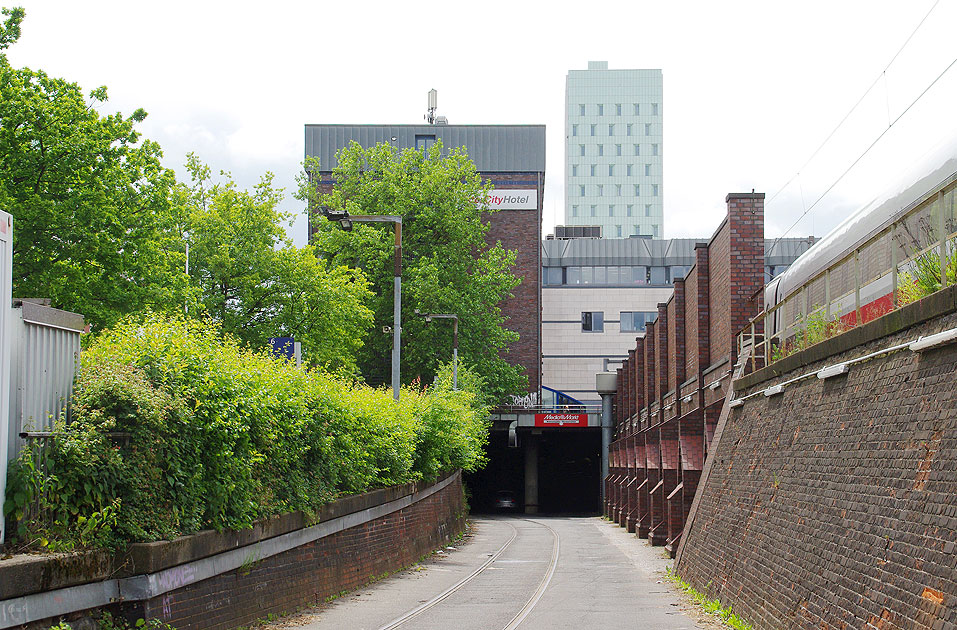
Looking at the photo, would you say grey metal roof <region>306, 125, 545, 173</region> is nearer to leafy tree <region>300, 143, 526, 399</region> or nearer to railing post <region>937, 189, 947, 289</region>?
leafy tree <region>300, 143, 526, 399</region>

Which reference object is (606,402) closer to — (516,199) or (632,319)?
(516,199)

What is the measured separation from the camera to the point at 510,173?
66062 millimetres

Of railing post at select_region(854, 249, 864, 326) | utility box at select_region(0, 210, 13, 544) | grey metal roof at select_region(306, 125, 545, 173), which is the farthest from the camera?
grey metal roof at select_region(306, 125, 545, 173)

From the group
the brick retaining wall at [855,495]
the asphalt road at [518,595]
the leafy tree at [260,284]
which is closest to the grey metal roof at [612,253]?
the leafy tree at [260,284]

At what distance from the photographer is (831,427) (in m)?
10.8

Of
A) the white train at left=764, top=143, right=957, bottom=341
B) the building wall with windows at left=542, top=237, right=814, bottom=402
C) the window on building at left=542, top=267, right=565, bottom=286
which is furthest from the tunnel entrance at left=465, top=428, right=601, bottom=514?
the white train at left=764, top=143, right=957, bottom=341

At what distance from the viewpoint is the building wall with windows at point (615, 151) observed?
6004 inches

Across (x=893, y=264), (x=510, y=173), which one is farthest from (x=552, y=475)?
(x=893, y=264)

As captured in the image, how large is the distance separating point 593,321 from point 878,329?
231 feet

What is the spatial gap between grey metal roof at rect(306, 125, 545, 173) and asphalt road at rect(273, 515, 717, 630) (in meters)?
40.7

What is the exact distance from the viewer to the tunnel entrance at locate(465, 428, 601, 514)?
6894 centimetres

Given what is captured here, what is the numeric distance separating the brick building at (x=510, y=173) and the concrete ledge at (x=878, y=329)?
5047 centimetres

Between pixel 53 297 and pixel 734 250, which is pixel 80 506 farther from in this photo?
pixel 53 297

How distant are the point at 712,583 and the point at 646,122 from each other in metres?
147
